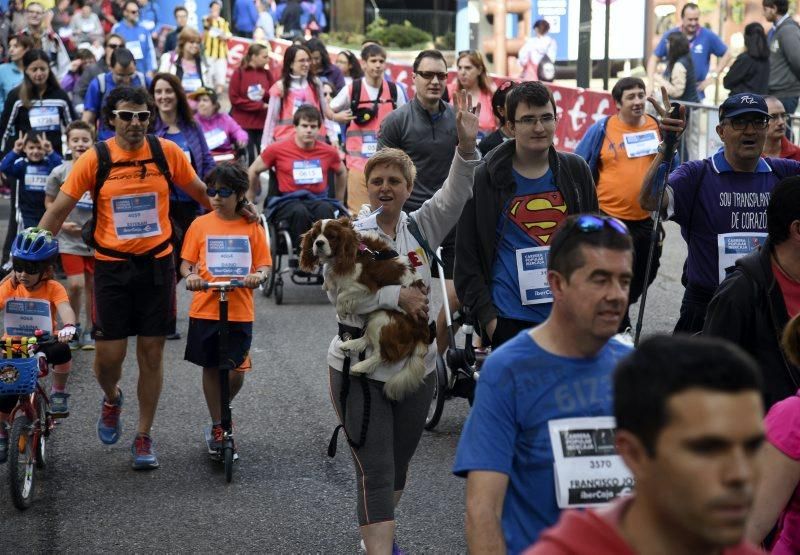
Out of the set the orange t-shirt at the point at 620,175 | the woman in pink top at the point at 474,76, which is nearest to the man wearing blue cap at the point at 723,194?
the orange t-shirt at the point at 620,175

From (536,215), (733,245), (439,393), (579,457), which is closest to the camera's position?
(579,457)

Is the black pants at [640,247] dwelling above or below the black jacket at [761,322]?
below

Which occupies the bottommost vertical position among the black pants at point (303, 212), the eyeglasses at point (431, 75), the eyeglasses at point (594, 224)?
the black pants at point (303, 212)

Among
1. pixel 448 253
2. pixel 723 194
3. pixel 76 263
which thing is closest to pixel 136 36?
pixel 76 263

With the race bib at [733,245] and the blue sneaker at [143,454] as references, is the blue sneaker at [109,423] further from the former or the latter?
the race bib at [733,245]

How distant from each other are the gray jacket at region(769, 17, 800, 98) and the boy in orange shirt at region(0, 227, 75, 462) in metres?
10.3

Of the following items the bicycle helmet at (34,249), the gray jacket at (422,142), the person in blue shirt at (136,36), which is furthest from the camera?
the person in blue shirt at (136,36)

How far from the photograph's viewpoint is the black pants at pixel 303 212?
1177 cm

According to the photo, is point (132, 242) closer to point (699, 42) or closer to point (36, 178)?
point (36, 178)

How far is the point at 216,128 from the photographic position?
1270cm

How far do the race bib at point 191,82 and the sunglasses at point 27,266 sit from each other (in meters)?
9.46

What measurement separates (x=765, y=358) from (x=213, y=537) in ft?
9.70

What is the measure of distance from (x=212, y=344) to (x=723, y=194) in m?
2.87

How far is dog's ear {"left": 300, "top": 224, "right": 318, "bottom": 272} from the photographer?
5324 millimetres
